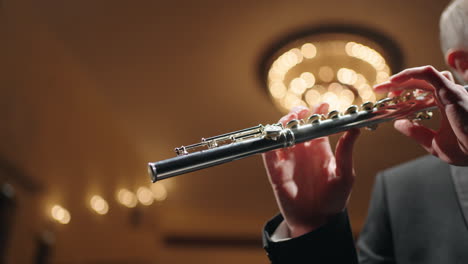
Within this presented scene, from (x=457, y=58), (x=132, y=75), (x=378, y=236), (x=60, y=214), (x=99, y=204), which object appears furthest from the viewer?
(x=99, y=204)

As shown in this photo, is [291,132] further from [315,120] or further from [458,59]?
[458,59]

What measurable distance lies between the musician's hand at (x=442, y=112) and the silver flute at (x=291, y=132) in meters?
0.04

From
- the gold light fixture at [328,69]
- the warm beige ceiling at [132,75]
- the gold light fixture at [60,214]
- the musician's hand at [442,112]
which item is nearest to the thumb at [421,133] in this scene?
the musician's hand at [442,112]

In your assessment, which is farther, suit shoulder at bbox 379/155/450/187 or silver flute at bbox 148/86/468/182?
suit shoulder at bbox 379/155/450/187

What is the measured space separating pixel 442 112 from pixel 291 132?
0.37 metres

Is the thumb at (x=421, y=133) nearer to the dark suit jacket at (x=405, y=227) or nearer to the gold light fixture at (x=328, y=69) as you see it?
the dark suit jacket at (x=405, y=227)

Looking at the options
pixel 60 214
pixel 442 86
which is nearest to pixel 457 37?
pixel 442 86

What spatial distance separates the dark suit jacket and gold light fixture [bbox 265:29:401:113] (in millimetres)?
1855

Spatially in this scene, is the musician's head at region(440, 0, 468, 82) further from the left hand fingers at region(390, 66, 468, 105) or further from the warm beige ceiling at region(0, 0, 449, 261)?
the warm beige ceiling at region(0, 0, 449, 261)

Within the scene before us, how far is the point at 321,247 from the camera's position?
113cm

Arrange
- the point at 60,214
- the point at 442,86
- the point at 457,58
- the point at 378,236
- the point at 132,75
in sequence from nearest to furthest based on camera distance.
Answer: the point at 442,86 → the point at 457,58 → the point at 378,236 → the point at 60,214 → the point at 132,75

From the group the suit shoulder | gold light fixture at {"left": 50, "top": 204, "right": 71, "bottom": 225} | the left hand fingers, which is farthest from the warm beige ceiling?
the left hand fingers

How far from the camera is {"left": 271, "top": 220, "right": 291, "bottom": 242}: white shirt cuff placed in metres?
1.21

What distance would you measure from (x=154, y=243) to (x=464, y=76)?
516 cm
